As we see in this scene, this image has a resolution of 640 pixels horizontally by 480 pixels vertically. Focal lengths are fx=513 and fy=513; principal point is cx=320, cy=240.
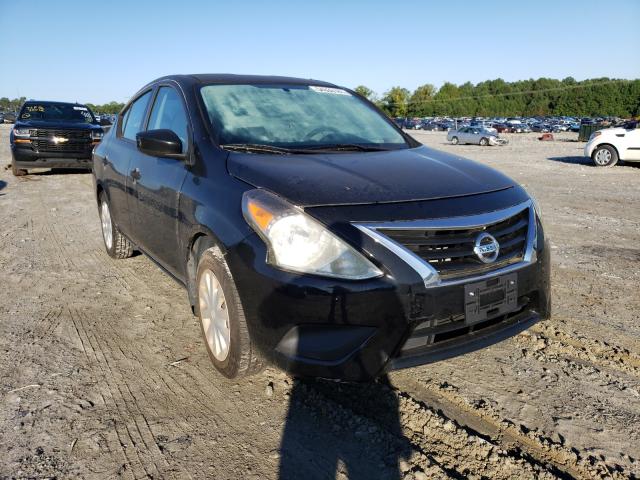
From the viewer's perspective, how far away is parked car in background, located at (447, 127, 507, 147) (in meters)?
33.3

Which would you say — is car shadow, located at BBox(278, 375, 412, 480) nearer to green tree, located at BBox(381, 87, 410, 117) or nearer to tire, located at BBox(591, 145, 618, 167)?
tire, located at BBox(591, 145, 618, 167)

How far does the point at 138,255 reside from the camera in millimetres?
5340

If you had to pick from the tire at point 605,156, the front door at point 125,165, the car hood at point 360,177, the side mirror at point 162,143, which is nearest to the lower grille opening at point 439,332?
the car hood at point 360,177

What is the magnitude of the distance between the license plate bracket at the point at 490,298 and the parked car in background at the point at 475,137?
32.9 meters

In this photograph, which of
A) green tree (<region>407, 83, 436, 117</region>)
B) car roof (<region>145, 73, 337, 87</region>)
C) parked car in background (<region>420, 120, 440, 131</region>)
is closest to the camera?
car roof (<region>145, 73, 337, 87</region>)

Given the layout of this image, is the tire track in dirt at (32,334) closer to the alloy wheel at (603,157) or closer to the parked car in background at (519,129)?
the alloy wheel at (603,157)

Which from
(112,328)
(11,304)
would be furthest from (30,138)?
(112,328)

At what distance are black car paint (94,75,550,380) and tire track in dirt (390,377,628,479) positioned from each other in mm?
383

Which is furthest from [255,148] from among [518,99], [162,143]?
[518,99]

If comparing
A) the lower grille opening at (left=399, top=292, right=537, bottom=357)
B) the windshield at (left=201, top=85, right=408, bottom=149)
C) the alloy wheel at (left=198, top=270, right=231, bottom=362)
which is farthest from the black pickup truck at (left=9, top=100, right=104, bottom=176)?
the lower grille opening at (left=399, top=292, right=537, bottom=357)

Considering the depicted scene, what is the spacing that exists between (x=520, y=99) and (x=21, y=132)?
137 m

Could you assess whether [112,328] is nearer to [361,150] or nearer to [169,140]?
[169,140]

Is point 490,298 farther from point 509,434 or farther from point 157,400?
point 157,400

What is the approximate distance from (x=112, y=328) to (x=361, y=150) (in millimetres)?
2098
